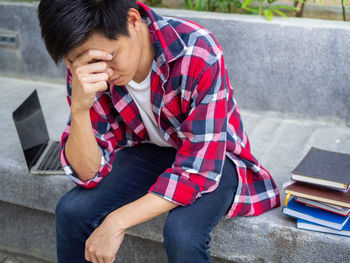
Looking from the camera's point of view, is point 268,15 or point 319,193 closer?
point 319,193

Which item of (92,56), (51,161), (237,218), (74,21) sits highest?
(74,21)

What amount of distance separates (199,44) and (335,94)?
4.18 ft

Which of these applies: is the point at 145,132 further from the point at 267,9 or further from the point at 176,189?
the point at 267,9

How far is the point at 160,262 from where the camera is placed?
2.14 m

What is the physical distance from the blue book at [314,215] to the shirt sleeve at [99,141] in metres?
0.67

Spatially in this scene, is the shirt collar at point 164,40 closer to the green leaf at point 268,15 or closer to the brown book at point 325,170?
the brown book at point 325,170

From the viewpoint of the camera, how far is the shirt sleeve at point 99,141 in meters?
1.76

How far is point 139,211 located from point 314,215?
62cm

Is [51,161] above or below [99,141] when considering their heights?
below

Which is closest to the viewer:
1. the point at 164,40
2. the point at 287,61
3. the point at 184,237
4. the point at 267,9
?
the point at 184,237

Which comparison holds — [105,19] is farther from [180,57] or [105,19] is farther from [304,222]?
[304,222]

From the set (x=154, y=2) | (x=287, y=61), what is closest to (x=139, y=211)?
(x=287, y=61)

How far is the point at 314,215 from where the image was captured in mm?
1710

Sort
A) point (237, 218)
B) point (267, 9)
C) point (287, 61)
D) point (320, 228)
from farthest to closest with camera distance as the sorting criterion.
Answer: point (267, 9)
point (287, 61)
point (237, 218)
point (320, 228)
